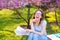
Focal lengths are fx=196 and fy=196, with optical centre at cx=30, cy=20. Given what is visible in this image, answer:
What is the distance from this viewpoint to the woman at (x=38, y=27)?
3035 mm

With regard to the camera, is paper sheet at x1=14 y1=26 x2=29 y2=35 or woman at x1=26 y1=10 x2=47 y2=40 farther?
paper sheet at x1=14 y1=26 x2=29 y2=35

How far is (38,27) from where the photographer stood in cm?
307

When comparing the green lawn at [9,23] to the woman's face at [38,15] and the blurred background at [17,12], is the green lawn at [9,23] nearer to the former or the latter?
the blurred background at [17,12]

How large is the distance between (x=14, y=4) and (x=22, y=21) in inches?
12.5

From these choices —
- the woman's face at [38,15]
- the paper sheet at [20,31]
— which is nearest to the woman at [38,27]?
the woman's face at [38,15]

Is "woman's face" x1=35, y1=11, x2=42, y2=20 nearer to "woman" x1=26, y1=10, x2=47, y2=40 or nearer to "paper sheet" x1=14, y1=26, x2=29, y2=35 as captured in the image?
"woman" x1=26, y1=10, x2=47, y2=40

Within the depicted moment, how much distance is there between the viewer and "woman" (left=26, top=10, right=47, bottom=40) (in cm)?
303

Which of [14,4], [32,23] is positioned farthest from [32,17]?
[14,4]

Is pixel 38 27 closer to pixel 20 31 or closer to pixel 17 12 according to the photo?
pixel 20 31

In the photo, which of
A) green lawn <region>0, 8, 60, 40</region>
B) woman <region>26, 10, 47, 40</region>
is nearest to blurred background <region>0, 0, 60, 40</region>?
green lawn <region>0, 8, 60, 40</region>

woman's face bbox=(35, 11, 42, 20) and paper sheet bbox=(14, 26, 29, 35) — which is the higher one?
woman's face bbox=(35, 11, 42, 20)

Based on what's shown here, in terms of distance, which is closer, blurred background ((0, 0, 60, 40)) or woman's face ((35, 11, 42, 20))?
woman's face ((35, 11, 42, 20))

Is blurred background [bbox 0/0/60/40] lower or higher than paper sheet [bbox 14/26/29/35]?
higher

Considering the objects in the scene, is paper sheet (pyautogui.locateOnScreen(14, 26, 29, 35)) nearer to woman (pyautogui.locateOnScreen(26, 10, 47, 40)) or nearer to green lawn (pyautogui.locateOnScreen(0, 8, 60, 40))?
green lawn (pyautogui.locateOnScreen(0, 8, 60, 40))
